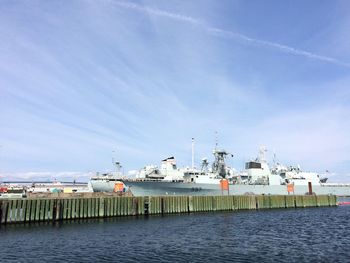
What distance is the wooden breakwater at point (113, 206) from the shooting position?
39812mm

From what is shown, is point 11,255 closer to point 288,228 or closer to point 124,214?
point 124,214

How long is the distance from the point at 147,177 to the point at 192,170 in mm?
10767

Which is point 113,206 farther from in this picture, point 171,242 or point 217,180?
point 217,180

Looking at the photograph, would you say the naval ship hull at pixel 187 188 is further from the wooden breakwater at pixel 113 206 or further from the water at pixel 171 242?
the water at pixel 171 242

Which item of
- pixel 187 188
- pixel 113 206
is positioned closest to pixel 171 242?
pixel 113 206

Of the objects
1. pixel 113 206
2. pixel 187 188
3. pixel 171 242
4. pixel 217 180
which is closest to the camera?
pixel 171 242

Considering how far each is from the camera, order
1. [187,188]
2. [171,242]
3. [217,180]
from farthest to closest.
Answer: [217,180]
[187,188]
[171,242]

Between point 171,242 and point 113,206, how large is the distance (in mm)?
19042

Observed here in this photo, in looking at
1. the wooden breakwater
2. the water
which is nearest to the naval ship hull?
the wooden breakwater

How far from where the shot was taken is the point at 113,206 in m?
47.3

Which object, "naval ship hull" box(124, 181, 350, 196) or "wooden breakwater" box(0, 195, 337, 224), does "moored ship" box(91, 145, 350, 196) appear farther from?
"wooden breakwater" box(0, 195, 337, 224)

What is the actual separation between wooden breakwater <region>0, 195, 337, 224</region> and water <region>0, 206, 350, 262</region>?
240 centimetres

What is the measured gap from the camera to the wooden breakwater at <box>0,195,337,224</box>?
131ft

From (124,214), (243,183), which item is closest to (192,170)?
(243,183)
